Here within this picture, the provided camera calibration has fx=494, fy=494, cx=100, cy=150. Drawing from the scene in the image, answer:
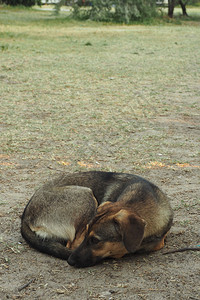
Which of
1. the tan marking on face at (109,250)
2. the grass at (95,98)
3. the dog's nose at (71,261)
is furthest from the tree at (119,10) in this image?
the dog's nose at (71,261)

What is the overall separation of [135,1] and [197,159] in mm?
23126

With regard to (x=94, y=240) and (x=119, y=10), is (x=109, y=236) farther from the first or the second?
(x=119, y=10)

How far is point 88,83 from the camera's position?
38.0 ft

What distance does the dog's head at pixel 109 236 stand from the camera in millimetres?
3504

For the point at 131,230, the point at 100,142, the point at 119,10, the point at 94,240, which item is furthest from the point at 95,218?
the point at 119,10

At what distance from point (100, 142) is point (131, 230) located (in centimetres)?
367

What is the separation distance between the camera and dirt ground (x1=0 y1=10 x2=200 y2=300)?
3.59 metres

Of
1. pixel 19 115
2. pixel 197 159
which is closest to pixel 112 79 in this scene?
pixel 19 115

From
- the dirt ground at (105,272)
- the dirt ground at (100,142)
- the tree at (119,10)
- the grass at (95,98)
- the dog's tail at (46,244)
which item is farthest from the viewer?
the tree at (119,10)

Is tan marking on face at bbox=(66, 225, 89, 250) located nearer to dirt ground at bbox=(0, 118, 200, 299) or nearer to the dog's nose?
dirt ground at bbox=(0, 118, 200, 299)

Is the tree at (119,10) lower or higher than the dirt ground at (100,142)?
higher

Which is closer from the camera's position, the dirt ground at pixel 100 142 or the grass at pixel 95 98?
the dirt ground at pixel 100 142

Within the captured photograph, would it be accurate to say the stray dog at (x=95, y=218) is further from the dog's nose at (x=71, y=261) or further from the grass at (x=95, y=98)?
the grass at (x=95, y=98)

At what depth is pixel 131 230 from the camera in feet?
11.5
